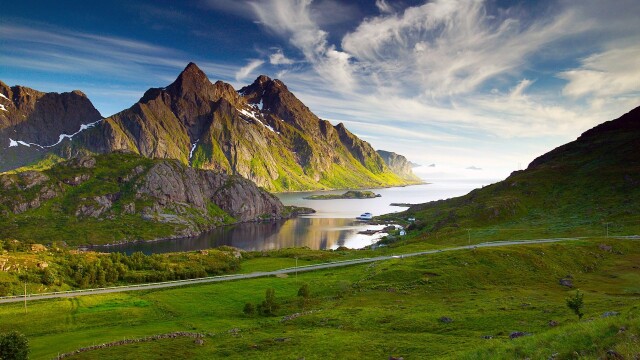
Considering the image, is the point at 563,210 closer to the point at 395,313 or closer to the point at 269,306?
the point at 395,313

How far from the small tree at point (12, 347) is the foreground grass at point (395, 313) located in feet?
19.1

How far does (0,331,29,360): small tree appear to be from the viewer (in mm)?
37203

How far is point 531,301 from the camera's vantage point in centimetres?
6047

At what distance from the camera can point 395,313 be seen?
5734cm

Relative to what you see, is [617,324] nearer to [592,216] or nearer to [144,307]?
[144,307]

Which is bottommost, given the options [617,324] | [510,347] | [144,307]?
[144,307]

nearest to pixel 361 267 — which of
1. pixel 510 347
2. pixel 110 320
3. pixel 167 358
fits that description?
pixel 110 320

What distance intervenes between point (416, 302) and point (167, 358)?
40.2 metres

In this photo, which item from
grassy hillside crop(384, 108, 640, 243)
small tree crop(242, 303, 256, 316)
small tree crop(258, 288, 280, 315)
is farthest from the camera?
grassy hillside crop(384, 108, 640, 243)

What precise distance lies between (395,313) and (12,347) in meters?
44.7

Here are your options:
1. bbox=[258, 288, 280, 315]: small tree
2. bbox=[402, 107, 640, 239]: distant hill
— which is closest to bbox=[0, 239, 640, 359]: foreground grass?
bbox=[258, 288, 280, 315]: small tree

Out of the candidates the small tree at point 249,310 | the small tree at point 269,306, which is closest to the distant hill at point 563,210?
the small tree at point 269,306

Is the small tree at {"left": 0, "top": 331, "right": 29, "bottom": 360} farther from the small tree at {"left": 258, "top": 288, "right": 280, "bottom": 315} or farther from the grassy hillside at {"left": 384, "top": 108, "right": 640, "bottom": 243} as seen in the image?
the grassy hillside at {"left": 384, "top": 108, "right": 640, "bottom": 243}

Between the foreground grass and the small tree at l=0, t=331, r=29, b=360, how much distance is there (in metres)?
5.84
